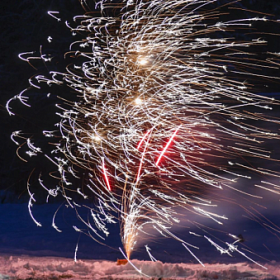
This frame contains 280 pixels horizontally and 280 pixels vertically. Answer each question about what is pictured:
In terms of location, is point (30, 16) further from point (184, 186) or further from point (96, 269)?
point (96, 269)

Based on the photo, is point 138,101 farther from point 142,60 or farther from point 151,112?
point 142,60

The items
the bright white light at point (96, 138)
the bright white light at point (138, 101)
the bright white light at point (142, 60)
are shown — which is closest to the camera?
the bright white light at point (142, 60)

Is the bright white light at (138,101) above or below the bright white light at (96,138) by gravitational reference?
above

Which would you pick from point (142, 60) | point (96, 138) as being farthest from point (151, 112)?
point (96, 138)

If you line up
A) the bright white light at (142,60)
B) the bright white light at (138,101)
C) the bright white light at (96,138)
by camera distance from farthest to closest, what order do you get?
the bright white light at (96,138) < the bright white light at (138,101) < the bright white light at (142,60)

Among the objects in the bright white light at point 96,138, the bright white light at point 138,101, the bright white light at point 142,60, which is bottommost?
the bright white light at point 96,138

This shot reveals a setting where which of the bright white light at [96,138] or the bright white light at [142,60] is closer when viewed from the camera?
the bright white light at [142,60]

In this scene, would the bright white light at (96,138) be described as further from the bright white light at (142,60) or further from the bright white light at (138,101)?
the bright white light at (142,60)

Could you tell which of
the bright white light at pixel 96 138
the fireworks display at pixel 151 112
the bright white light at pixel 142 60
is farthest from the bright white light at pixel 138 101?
the bright white light at pixel 96 138

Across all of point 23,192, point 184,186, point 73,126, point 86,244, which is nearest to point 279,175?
point 184,186
